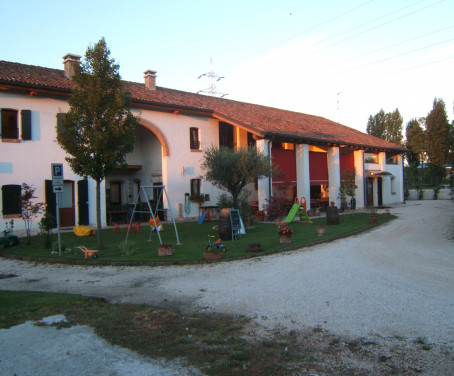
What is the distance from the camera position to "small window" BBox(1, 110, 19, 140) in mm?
16719

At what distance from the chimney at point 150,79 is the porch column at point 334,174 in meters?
12.8

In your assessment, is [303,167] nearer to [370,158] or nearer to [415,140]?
[370,158]

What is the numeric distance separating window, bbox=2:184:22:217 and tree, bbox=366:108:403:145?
6106 centimetres

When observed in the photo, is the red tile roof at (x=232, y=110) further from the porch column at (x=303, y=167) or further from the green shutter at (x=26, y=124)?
the green shutter at (x=26, y=124)

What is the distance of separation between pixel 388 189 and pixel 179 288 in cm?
2920

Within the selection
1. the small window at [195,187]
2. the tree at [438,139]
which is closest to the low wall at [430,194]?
the tree at [438,139]

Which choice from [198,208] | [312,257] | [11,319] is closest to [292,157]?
[198,208]

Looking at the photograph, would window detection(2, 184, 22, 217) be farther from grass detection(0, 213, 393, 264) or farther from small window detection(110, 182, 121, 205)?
small window detection(110, 182, 121, 205)

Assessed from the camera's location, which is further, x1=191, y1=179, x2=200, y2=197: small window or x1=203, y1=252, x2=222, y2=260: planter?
x1=191, y1=179, x2=200, y2=197: small window

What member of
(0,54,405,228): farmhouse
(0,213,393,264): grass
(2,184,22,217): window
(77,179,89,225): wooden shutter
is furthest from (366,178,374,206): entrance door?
(2,184,22,217): window

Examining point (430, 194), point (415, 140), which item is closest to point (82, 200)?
point (430, 194)

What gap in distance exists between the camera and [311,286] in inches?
287

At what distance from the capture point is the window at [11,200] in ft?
54.1

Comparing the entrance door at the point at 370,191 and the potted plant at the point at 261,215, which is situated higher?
the entrance door at the point at 370,191
